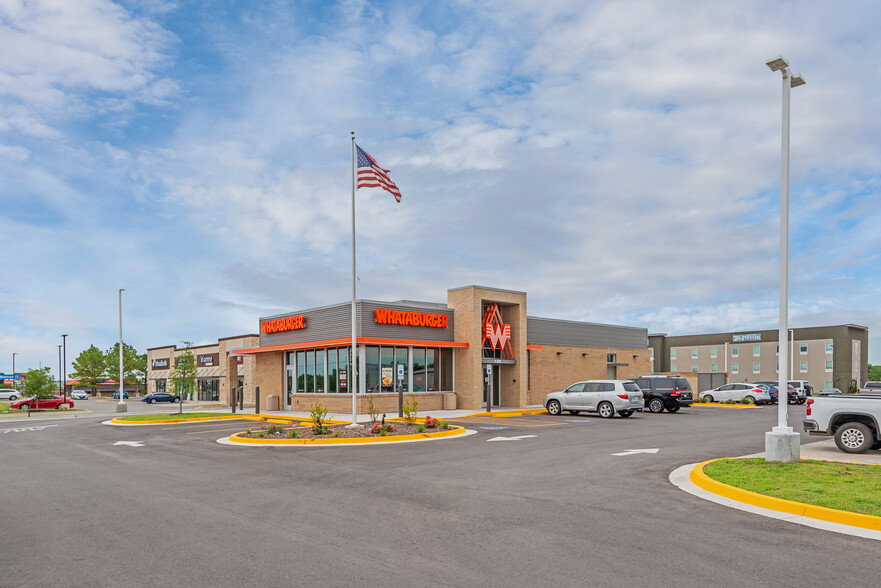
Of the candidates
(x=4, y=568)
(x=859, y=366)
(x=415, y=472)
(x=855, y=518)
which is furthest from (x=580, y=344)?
(x=859, y=366)

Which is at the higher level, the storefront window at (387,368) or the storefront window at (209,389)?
the storefront window at (387,368)

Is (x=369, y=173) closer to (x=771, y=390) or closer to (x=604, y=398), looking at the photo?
(x=604, y=398)

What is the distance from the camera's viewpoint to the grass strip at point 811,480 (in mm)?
8805

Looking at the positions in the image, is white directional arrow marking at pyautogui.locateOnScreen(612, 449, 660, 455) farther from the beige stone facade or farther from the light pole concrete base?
the beige stone facade

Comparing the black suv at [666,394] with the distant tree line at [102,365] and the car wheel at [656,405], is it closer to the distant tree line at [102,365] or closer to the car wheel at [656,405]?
the car wheel at [656,405]

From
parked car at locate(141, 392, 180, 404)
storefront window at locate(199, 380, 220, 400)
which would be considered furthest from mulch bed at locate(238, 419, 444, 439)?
parked car at locate(141, 392, 180, 404)

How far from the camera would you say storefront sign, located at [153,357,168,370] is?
242 feet

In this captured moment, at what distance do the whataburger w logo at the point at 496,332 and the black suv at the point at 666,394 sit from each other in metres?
7.40

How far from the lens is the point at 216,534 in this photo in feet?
25.6

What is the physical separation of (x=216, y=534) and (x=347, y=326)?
945 inches

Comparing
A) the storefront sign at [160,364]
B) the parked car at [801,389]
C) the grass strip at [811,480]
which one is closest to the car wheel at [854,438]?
the grass strip at [811,480]

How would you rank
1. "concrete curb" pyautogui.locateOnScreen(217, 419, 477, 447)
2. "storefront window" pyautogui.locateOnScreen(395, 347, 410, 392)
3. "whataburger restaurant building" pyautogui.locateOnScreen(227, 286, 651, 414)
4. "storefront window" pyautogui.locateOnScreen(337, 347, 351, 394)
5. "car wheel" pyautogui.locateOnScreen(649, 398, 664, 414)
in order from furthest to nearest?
1. "car wheel" pyautogui.locateOnScreen(649, 398, 664, 414)
2. "storefront window" pyautogui.locateOnScreen(395, 347, 410, 392)
3. "whataburger restaurant building" pyautogui.locateOnScreen(227, 286, 651, 414)
4. "storefront window" pyautogui.locateOnScreen(337, 347, 351, 394)
5. "concrete curb" pyautogui.locateOnScreen(217, 419, 477, 447)

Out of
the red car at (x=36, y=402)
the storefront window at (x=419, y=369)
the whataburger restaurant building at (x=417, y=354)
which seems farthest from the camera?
the red car at (x=36, y=402)

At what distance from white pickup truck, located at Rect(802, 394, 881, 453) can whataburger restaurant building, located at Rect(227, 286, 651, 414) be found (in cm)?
A: 1678
